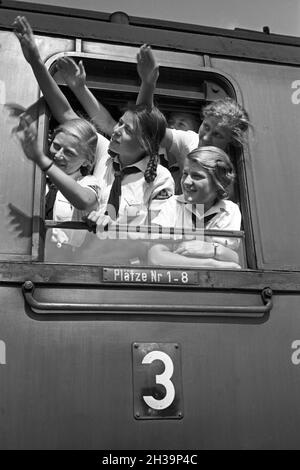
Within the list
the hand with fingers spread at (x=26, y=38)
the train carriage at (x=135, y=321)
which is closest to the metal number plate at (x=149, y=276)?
the train carriage at (x=135, y=321)

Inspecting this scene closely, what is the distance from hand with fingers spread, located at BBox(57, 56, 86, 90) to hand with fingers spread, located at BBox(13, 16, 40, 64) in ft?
0.45

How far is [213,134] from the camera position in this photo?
268 centimetres

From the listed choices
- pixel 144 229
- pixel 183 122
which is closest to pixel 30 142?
pixel 144 229

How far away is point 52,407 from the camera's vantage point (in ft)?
6.81

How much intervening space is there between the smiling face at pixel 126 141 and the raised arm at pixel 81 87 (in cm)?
9

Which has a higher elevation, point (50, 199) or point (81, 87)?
point (81, 87)

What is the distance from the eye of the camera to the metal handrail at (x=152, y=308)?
7.13ft

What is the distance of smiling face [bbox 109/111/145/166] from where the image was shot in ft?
8.68

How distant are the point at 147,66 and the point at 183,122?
38cm

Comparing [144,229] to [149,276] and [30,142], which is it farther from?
[30,142]

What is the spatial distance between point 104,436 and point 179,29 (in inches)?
73.5

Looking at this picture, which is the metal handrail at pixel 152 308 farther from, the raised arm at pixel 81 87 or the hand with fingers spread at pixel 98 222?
the raised arm at pixel 81 87

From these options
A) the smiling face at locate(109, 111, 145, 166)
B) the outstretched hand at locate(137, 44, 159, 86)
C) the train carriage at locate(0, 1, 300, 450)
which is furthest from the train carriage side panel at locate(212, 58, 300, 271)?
the smiling face at locate(109, 111, 145, 166)

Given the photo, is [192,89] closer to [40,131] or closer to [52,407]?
[40,131]
